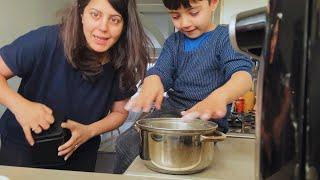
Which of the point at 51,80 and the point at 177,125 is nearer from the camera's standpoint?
the point at 177,125

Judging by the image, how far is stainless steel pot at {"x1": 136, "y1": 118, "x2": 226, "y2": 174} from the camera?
58cm

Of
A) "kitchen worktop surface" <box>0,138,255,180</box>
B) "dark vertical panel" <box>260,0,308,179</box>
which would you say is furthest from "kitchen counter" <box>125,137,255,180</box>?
"dark vertical panel" <box>260,0,308,179</box>

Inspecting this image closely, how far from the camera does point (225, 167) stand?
65 centimetres

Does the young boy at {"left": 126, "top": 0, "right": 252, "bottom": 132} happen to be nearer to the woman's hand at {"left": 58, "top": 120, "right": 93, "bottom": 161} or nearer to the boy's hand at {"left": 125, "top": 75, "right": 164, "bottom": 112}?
the boy's hand at {"left": 125, "top": 75, "right": 164, "bottom": 112}

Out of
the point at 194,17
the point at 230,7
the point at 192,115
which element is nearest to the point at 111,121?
the point at 194,17

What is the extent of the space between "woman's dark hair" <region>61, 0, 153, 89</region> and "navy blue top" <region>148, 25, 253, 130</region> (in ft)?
0.42

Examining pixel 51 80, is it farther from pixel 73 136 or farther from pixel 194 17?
pixel 194 17

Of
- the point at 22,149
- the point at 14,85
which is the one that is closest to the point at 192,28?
the point at 22,149

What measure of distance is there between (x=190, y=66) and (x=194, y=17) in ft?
0.45

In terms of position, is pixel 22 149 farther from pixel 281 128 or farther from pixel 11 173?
pixel 281 128

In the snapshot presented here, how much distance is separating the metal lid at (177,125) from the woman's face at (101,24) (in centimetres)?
40

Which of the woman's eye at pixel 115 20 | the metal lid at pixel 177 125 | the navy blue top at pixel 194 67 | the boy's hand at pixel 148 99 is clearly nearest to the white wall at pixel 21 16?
the woman's eye at pixel 115 20

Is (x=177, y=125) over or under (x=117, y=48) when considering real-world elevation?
under

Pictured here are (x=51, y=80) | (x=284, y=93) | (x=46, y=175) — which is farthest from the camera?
(x=51, y=80)
